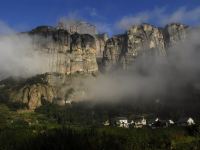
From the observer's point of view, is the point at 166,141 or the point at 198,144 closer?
the point at 198,144

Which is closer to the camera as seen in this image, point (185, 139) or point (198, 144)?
point (198, 144)

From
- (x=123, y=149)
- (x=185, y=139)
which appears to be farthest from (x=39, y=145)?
(x=185, y=139)

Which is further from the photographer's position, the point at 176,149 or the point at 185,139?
the point at 185,139

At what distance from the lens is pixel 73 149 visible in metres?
189

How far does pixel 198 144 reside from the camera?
180 m

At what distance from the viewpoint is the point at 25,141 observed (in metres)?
199

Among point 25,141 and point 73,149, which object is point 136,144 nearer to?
point 73,149

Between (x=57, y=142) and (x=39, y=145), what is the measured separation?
8.44 m

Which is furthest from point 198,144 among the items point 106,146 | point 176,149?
point 106,146

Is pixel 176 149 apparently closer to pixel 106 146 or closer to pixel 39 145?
pixel 106 146

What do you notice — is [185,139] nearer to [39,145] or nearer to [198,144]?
[198,144]

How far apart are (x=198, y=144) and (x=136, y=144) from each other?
27.6 metres

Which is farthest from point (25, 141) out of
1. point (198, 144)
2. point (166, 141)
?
point (198, 144)

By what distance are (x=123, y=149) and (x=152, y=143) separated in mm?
18286
